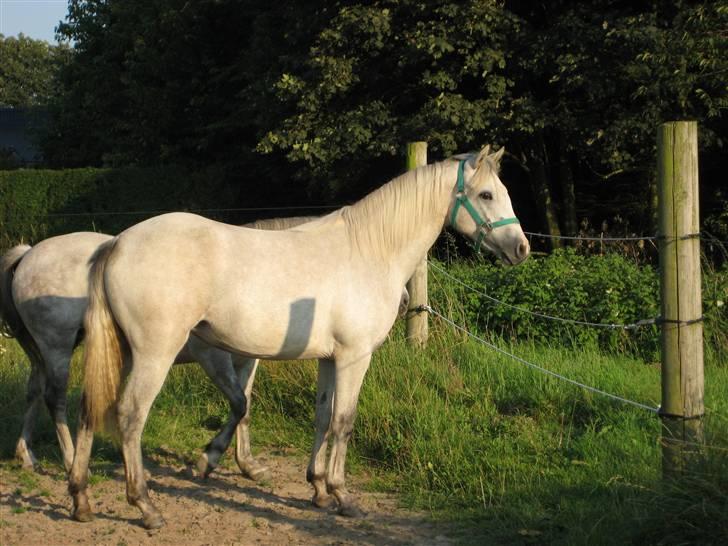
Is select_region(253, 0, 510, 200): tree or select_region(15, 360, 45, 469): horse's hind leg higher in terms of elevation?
select_region(253, 0, 510, 200): tree

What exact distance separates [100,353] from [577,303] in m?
4.93

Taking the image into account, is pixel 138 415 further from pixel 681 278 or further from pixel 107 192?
pixel 107 192

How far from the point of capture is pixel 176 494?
17.7 feet

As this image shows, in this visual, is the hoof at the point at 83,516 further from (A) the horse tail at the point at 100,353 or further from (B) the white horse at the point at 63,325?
(B) the white horse at the point at 63,325

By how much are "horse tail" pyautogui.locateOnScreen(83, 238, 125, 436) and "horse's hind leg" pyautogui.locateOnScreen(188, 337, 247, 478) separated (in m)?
0.95

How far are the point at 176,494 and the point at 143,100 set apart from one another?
17992 millimetres

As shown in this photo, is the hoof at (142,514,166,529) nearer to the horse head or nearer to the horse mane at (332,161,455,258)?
the horse mane at (332,161,455,258)

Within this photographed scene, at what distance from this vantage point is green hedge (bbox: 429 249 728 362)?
24.9 feet

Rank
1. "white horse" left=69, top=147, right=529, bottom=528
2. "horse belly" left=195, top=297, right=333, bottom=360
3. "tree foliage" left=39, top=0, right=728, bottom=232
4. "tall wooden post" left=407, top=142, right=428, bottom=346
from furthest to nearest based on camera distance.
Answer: "tree foliage" left=39, top=0, right=728, bottom=232
"tall wooden post" left=407, top=142, right=428, bottom=346
"horse belly" left=195, top=297, right=333, bottom=360
"white horse" left=69, top=147, right=529, bottom=528

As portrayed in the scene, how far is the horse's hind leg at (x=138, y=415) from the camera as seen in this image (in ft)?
14.9

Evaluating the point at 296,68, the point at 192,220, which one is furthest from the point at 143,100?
the point at 192,220

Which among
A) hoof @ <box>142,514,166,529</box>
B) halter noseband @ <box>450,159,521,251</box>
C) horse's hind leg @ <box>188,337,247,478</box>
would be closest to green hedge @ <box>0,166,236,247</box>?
horse's hind leg @ <box>188,337,247,478</box>

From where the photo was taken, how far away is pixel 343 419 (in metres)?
4.98

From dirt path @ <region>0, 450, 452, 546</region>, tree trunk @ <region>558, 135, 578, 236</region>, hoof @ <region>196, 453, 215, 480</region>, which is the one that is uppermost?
tree trunk @ <region>558, 135, 578, 236</region>
